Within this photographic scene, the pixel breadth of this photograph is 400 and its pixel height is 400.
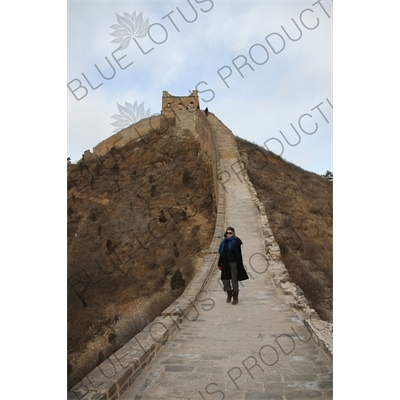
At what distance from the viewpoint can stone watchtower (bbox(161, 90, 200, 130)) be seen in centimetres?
2838

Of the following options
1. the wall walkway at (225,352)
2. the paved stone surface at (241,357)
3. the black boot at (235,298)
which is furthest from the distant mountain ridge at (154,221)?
the black boot at (235,298)

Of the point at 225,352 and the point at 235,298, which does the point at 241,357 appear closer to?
the point at 225,352

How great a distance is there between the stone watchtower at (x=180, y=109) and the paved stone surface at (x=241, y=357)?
22.4 metres

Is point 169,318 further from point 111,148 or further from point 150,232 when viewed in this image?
point 111,148

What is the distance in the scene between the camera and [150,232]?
53.9 ft

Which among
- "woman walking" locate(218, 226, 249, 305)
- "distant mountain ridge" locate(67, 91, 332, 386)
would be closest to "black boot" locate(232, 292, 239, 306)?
"woman walking" locate(218, 226, 249, 305)

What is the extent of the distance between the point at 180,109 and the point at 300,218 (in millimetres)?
16771

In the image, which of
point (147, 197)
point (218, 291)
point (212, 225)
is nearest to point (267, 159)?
point (147, 197)

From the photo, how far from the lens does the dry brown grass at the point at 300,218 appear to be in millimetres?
10500

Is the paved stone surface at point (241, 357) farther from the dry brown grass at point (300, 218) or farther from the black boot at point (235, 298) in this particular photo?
the dry brown grass at point (300, 218)

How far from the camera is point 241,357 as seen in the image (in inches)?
161

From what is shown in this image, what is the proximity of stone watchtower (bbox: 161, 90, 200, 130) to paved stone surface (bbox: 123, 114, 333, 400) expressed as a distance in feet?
73.6

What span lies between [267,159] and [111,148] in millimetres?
12905

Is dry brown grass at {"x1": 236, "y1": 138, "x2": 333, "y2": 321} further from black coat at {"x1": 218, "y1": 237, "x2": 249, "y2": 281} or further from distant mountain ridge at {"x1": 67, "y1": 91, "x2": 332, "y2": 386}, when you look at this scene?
black coat at {"x1": 218, "y1": 237, "x2": 249, "y2": 281}
